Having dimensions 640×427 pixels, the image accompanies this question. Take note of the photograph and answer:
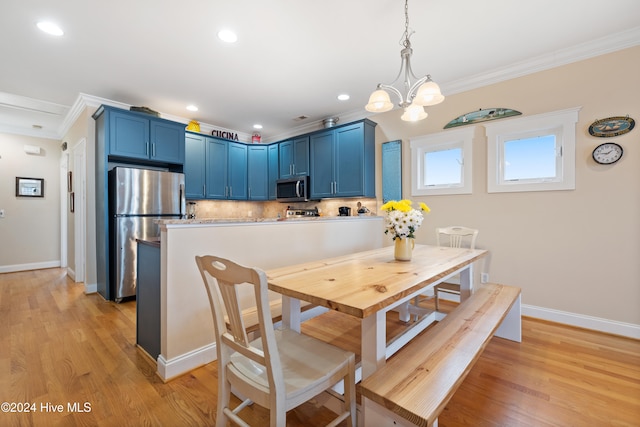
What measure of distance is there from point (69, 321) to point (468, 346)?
3554mm

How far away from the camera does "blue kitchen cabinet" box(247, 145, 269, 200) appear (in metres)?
5.12

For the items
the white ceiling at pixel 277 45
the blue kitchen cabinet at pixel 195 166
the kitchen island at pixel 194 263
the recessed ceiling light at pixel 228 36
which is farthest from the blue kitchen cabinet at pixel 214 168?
the kitchen island at pixel 194 263

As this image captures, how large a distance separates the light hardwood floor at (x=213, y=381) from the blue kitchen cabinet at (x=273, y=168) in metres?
3.02

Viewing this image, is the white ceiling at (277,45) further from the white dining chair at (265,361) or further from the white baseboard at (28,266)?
the white baseboard at (28,266)

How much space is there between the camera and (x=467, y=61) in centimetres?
282

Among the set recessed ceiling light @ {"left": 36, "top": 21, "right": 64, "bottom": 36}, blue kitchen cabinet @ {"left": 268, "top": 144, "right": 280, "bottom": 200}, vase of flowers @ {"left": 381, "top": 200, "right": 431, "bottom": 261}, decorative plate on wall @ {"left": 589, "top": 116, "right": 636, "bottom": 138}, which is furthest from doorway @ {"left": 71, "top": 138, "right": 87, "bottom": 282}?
decorative plate on wall @ {"left": 589, "top": 116, "right": 636, "bottom": 138}

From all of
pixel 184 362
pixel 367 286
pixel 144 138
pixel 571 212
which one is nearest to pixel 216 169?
pixel 144 138

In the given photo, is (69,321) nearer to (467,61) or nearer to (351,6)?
(351,6)

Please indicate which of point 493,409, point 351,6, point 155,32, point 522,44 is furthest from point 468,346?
point 155,32

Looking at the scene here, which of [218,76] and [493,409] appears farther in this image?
[218,76]

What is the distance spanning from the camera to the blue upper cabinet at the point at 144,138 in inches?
135

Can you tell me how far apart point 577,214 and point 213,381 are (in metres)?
3.43

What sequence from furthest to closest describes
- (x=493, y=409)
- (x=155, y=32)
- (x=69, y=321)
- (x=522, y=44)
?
(x=69, y=321) → (x=522, y=44) → (x=155, y=32) → (x=493, y=409)

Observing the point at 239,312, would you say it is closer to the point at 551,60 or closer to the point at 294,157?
the point at 551,60
